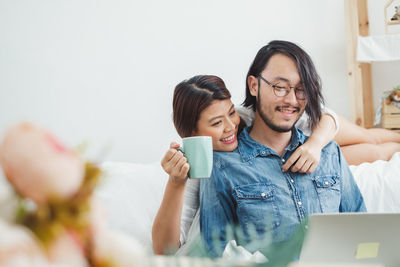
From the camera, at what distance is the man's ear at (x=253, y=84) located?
1.35 m

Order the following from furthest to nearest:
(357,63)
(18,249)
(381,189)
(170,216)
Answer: (357,63) < (381,189) < (170,216) < (18,249)

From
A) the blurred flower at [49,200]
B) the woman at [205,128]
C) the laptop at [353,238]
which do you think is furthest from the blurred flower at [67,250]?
the woman at [205,128]

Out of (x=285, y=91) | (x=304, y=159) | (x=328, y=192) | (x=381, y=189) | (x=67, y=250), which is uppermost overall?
(x=67, y=250)

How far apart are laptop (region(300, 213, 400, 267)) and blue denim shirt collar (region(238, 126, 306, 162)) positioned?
616 mm

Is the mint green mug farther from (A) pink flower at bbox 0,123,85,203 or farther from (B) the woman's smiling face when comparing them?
(A) pink flower at bbox 0,123,85,203

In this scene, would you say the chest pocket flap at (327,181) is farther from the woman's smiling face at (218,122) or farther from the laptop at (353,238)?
the laptop at (353,238)

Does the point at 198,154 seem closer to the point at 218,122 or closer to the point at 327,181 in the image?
the point at 218,122

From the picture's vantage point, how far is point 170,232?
1.10m

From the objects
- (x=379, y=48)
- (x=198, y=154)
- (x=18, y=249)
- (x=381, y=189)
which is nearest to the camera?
(x=18, y=249)

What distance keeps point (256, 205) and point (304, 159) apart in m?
0.20

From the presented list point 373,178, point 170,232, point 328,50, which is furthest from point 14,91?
point 328,50

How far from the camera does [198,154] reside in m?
0.95

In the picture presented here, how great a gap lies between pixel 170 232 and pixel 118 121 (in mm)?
626

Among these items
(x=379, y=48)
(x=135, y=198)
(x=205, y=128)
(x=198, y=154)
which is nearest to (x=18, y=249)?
(x=198, y=154)
